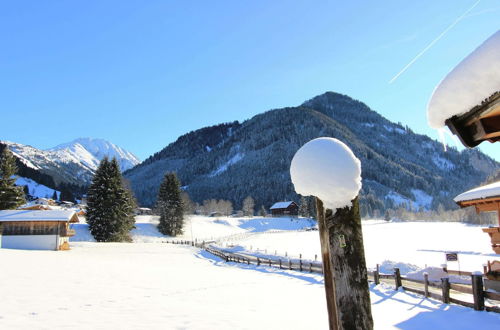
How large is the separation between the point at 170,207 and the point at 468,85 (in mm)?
62523

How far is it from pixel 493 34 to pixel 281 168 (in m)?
196

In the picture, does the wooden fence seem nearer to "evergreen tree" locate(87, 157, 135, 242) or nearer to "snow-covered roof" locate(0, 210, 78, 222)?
"snow-covered roof" locate(0, 210, 78, 222)

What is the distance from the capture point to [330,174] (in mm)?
4277

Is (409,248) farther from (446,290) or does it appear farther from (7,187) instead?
(7,187)

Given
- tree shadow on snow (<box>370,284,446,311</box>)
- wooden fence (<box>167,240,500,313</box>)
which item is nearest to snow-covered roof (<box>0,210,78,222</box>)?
wooden fence (<box>167,240,500,313</box>)

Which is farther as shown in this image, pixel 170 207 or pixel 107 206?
pixel 170 207

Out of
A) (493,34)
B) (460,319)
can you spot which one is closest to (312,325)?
(460,319)

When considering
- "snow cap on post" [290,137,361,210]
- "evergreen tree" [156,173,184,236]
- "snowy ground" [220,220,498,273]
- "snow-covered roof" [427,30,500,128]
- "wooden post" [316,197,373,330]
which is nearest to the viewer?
"snow-covered roof" [427,30,500,128]

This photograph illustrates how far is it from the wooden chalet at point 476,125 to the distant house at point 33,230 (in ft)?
134

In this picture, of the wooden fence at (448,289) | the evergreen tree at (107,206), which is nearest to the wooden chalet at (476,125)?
the wooden fence at (448,289)

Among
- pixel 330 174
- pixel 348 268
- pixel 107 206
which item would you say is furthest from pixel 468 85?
pixel 107 206

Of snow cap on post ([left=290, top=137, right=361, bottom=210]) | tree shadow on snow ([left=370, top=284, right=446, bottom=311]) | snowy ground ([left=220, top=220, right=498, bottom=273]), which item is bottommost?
snowy ground ([left=220, top=220, right=498, bottom=273])

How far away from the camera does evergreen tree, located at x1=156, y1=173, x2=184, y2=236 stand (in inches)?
2464

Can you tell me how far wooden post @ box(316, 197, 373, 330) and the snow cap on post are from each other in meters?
0.17
